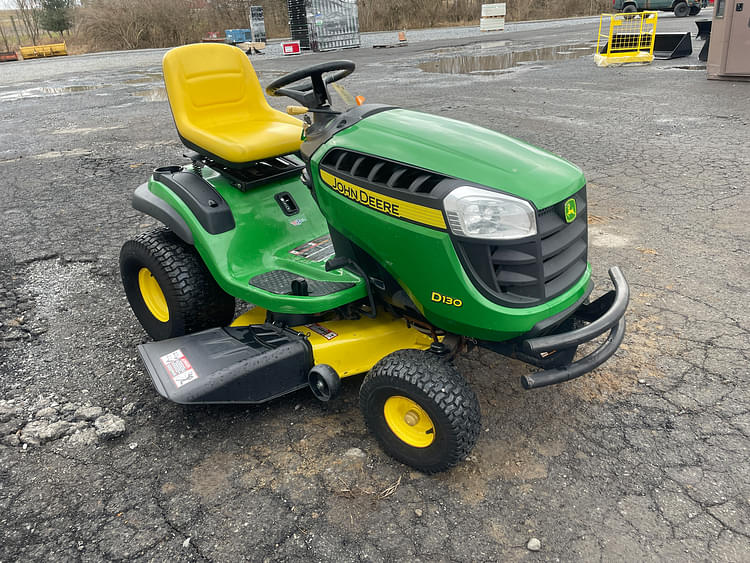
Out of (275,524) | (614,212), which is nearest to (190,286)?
(275,524)

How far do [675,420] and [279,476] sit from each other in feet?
5.10

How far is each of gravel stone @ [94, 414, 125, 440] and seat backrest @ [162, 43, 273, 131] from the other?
135cm

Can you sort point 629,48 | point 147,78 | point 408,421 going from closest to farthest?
1. point 408,421
2. point 629,48
3. point 147,78

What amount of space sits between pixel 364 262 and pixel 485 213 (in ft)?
1.87

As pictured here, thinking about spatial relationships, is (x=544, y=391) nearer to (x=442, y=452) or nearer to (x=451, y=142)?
(x=442, y=452)

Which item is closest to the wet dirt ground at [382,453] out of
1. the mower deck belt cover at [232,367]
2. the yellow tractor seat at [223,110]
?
the mower deck belt cover at [232,367]

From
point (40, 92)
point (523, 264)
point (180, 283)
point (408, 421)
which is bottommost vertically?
point (408, 421)

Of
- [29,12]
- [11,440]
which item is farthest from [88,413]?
[29,12]

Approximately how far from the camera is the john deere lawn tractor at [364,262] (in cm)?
184

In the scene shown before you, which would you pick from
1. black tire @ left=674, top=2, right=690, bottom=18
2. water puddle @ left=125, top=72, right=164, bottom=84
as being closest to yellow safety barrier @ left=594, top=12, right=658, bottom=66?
water puddle @ left=125, top=72, right=164, bottom=84

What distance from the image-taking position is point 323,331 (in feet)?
7.70

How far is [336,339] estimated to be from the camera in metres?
2.27

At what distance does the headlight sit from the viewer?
70.4 inches

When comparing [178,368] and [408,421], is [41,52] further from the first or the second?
[408,421]
